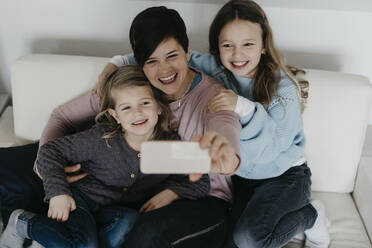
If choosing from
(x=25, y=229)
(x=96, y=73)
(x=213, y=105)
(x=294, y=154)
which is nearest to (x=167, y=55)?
(x=213, y=105)

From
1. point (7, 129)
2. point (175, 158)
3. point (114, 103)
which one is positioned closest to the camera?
point (175, 158)

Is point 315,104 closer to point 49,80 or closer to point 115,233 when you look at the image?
point 115,233

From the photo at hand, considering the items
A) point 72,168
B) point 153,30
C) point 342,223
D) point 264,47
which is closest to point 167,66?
point 153,30

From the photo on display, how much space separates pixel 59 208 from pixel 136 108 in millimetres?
388

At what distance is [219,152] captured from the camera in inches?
35.8

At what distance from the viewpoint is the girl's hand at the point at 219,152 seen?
907 millimetres

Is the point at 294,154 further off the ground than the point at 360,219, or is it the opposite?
the point at 294,154

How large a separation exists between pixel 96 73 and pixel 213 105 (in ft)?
2.00

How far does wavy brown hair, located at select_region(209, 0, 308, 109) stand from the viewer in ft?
4.23

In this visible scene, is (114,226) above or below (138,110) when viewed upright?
below

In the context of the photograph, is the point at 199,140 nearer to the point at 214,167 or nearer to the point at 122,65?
Result: the point at 214,167

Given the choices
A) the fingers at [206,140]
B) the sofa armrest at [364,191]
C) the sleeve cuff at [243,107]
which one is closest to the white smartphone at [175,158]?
the fingers at [206,140]

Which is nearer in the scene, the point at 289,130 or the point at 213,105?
the point at 213,105

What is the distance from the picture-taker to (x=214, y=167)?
969mm
